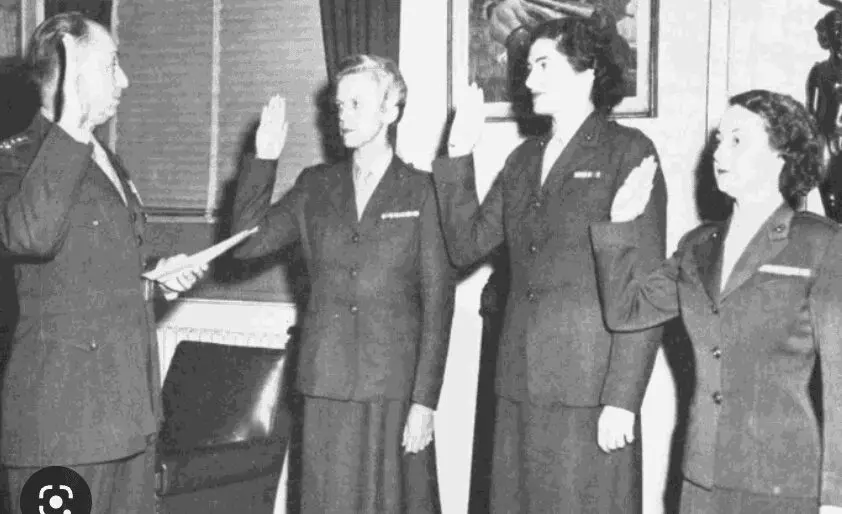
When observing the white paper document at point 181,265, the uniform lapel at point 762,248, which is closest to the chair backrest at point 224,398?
the white paper document at point 181,265

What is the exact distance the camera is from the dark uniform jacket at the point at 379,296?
3461mm

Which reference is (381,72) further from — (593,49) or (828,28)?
(828,28)

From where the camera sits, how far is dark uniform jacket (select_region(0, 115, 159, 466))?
108 inches

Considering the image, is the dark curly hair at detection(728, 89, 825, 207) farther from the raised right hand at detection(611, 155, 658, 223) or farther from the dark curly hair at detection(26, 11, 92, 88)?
the dark curly hair at detection(26, 11, 92, 88)

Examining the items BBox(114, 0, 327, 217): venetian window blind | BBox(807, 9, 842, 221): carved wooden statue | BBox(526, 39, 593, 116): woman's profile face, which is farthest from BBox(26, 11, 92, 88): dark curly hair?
BBox(807, 9, 842, 221): carved wooden statue

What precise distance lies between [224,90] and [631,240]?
285 centimetres

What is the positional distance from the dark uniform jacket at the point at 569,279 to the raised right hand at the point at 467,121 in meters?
0.04

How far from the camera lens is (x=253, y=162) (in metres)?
3.63

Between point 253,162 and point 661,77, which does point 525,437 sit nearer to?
point 253,162

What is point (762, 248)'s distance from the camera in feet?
8.71

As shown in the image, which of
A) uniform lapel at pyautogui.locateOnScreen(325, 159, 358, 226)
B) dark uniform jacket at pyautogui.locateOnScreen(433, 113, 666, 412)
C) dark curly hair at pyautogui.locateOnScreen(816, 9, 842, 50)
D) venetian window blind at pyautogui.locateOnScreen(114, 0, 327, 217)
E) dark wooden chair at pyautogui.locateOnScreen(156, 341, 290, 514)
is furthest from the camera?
venetian window blind at pyautogui.locateOnScreen(114, 0, 327, 217)

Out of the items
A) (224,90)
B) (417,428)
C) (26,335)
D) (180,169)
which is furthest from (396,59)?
(26,335)

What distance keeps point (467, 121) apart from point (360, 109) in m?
0.47

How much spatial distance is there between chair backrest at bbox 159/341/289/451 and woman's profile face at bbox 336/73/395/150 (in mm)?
1351
